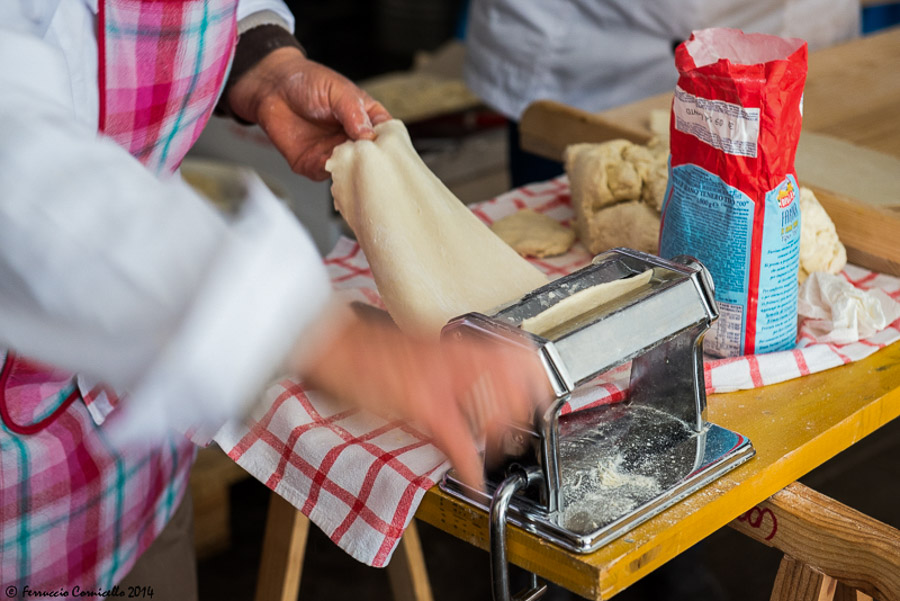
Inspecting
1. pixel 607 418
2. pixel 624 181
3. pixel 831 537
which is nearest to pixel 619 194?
pixel 624 181

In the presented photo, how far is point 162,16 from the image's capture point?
930 millimetres

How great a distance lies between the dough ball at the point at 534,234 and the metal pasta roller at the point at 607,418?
37 centimetres

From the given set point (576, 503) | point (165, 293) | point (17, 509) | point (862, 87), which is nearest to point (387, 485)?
point (576, 503)

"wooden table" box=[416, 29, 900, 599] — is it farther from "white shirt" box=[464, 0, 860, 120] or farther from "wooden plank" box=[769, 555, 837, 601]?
"white shirt" box=[464, 0, 860, 120]

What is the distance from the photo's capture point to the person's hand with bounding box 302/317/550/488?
74cm

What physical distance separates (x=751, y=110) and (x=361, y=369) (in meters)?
0.50

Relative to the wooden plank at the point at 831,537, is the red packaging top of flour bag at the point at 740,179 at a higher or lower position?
higher

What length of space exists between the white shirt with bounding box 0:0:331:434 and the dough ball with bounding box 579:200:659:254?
74 cm

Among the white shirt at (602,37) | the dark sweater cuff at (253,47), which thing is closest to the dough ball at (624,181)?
the dark sweater cuff at (253,47)

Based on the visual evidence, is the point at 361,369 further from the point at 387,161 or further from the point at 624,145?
the point at 624,145

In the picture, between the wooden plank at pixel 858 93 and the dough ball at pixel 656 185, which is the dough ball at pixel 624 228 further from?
the wooden plank at pixel 858 93

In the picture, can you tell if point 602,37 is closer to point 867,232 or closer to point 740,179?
point 867,232

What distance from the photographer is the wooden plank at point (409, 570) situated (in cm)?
153

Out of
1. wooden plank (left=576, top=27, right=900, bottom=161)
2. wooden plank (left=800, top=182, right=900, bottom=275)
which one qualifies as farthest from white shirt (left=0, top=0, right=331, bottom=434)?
wooden plank (left=576, top=27, right=900, bottom=161)
